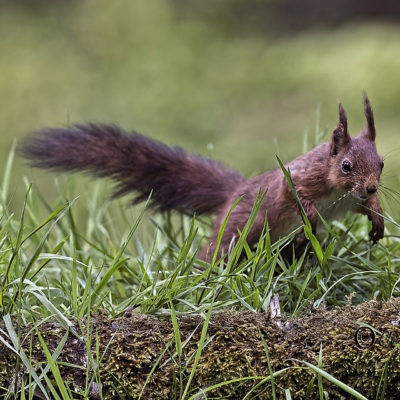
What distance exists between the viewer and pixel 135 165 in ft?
10.9

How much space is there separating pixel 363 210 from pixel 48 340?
54.8 inches

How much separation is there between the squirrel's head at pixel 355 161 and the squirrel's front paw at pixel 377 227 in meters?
0.11

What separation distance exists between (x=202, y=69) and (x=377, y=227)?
5504 millimetres

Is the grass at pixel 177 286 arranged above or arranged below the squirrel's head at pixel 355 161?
below

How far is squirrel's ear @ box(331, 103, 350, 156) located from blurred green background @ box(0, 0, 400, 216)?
304 cm

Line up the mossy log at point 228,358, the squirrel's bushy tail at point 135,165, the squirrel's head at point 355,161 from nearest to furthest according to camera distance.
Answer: the mossy log at point 228,358 → the squirrel's head at point 355,161 → the squirrel's bushy tail at point 135,165

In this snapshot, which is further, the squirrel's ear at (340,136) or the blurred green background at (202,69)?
the blurred green background at (202,69)

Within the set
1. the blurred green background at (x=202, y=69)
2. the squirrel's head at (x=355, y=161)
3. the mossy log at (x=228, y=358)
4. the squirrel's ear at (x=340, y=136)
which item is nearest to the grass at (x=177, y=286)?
the mossy log at (x=228, y=358)

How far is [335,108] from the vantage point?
6812 millimetres

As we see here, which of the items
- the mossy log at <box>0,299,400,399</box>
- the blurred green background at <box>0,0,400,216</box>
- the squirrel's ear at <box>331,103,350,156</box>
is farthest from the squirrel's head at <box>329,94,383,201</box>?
the blurred green background at <box>0,0,400,216</box>

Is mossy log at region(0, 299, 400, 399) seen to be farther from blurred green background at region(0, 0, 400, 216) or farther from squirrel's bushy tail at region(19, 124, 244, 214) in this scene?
blurred green background at region(0, 0, 400, 216)

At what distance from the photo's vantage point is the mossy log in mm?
1950

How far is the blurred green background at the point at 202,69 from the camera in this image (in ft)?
22.5

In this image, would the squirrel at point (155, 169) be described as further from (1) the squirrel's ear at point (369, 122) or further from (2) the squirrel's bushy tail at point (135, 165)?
(1) the squirrel's ear at point (369, 122)
